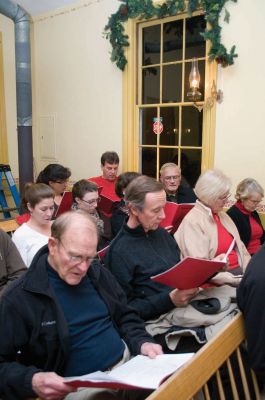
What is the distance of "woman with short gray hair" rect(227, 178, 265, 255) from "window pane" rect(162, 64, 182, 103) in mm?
1678

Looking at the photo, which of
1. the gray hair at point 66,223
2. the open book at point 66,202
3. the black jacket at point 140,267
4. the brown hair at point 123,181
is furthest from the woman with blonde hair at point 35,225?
the gray hair at point 66,223

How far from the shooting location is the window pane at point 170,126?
4445 millimetres

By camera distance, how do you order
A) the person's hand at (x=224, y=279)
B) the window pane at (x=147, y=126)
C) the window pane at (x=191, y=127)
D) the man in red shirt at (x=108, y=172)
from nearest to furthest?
the person's hand at (x=224, y=279), the window pane at (x=191, y=127), the man in red shirt at (x=108, y=172), the window pane at (x=147, y=126)

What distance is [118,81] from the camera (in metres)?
4.74

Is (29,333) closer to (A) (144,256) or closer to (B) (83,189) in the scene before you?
(A) (144,256)

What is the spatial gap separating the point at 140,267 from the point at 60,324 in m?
0.66

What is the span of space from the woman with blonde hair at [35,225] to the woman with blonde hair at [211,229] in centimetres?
91

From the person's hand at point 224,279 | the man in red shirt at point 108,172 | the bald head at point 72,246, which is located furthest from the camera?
the man in red shirt at point 108,172

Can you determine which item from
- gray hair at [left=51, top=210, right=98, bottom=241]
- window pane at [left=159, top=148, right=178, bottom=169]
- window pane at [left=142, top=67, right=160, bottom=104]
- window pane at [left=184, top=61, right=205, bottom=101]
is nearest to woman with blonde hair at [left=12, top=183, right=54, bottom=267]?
gray hair at [left=51, top=210, right=98, bottom=241]

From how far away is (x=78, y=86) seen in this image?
521 centimetres

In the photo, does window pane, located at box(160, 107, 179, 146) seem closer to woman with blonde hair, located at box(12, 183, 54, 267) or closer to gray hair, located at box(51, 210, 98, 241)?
woman with blonde hair, located at box(12, 183, 54, 267)

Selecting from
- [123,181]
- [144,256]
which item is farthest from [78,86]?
[144,256]

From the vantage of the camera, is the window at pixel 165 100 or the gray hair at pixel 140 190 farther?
the window at pixel 165 100

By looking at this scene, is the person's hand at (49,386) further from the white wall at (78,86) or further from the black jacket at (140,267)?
the white wall at (78,86)
